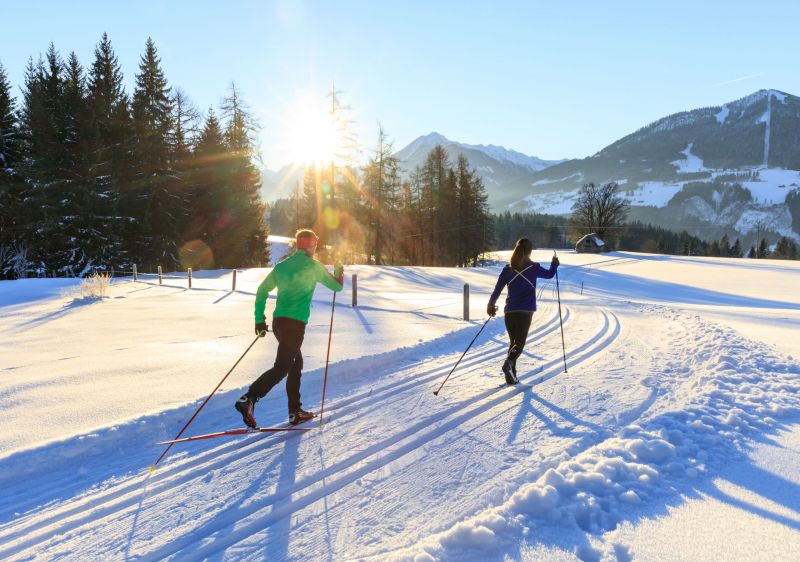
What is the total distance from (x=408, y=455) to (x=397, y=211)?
37457mm

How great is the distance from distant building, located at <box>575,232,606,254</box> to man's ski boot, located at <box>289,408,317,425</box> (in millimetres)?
62874

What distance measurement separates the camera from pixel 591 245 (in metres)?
61.2

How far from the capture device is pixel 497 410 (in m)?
5.29

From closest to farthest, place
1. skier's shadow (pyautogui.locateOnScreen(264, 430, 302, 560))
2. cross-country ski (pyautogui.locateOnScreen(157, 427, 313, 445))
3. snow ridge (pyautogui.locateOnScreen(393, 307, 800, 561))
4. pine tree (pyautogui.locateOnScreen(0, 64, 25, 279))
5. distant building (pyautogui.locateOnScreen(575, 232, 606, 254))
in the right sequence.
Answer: skier's shadow (pyautogui.locateOnScreen(264, 430, 302, 560)) → snow ridge (pyautogui.locateOnScreen(393, 307, 800, 561)) → cross-country ski (pyautogui.locateOnScreen(157, 427, 313, 445)) → pine tree (pyautogui.locateOnScreen(0, 64, 25, 279)) → distant building (pyautogui.locateOnScreen(575, 232, 606, 254))

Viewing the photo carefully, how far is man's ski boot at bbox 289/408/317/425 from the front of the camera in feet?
16.0

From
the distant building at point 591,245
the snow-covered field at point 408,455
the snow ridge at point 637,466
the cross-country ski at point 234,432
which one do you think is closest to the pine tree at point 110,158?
the snow-covered field at point 408,455

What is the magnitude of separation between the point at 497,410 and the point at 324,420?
2081 millimetres

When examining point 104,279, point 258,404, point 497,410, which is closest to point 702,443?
point 497,410

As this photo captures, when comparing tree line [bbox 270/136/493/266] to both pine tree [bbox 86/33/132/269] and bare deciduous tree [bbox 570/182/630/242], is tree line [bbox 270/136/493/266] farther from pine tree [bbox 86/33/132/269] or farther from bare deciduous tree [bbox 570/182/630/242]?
bare deciduous tree [bbox 570/182/630/242]

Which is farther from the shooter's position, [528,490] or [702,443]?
[702,443]

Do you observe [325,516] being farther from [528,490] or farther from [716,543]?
[716,543]

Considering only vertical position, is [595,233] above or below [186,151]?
below

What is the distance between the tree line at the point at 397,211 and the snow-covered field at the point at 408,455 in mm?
26567

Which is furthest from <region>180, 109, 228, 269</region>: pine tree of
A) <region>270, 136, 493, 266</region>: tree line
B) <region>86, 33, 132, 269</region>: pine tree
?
<region>270, 136, 493, 266</region>: tree line
